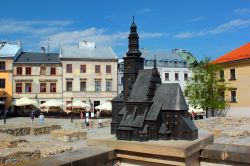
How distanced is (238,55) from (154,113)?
33363 millimetres

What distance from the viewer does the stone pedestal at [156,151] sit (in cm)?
559

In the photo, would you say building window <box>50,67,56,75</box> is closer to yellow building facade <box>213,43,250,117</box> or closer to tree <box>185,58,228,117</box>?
tree <box>185,58,228,117</box>

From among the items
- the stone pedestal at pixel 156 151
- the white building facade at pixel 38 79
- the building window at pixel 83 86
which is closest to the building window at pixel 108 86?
the building window at pixel 83 86

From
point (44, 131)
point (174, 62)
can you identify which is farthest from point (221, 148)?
point (174, 62)

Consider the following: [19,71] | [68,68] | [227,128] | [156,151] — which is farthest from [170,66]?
[156,151]

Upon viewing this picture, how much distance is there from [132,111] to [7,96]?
4462cm

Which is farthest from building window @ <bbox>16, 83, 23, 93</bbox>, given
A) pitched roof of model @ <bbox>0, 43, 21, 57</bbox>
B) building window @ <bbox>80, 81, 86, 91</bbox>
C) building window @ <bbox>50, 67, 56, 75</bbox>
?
building window @ <bbox>80, 81, 86, 91</bbox>

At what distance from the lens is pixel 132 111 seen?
697cm

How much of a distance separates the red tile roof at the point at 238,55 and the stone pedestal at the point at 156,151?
3174 centimetres

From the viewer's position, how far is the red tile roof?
36.0 meters

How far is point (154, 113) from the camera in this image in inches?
262

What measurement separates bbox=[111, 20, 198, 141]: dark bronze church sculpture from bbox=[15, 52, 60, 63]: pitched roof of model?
44.4 meters

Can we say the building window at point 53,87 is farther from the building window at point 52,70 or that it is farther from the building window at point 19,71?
the building window at point 19,71

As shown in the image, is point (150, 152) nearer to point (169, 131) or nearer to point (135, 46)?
point (169, 131)
